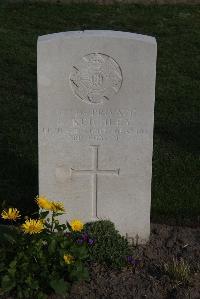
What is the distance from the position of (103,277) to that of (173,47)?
7546 mm

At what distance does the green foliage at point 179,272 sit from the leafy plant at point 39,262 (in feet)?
2.17

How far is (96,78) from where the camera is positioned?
496 cm

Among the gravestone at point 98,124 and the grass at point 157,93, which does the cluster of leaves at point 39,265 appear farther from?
the grass at point 157,93

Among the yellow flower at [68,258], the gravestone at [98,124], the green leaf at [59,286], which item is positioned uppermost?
the gravestone at [98,124]

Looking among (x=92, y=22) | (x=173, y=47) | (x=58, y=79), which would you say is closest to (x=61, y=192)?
(x=58, y=79)

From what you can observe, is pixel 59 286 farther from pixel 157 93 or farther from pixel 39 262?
pixel 157 93

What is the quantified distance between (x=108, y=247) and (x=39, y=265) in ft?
2.05

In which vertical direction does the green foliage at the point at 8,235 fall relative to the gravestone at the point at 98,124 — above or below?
below

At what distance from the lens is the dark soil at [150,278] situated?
4758mm

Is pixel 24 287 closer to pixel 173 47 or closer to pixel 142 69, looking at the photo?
pixel 142 69

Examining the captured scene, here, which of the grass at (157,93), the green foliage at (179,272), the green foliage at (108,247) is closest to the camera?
the green foliage at (179,272)

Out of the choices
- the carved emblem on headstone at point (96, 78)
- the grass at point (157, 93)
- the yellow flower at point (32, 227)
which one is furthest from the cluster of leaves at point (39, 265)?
the grass at point (157, 93)

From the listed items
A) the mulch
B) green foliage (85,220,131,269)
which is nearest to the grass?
the mulch

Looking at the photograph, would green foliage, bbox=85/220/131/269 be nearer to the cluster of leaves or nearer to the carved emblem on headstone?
the cluster of leaves
